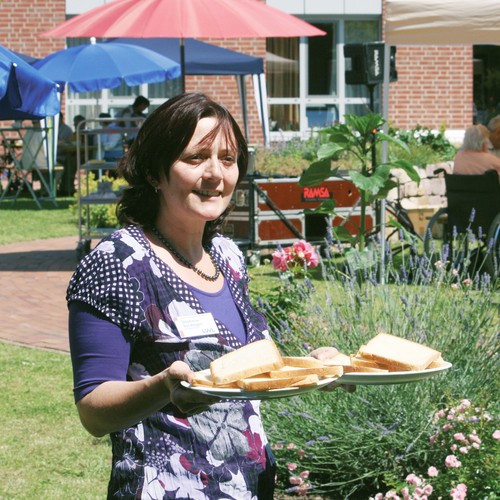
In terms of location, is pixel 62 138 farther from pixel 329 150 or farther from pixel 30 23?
pixel 329 150

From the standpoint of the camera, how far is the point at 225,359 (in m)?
2.22

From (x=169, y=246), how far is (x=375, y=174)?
21.2 ft

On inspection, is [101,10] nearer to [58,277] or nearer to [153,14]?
[153,14]

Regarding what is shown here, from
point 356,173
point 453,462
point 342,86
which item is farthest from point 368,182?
point 342,86

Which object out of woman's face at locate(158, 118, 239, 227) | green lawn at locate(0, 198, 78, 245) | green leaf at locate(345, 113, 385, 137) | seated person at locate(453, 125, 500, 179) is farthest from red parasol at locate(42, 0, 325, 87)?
woman's face at locate(158, 118, 239, 227)

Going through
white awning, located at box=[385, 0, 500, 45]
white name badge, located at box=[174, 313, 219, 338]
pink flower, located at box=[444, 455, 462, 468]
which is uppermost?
white awning, located at box=[385, 0, 500, 45]

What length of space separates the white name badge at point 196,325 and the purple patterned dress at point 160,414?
0.4 inches

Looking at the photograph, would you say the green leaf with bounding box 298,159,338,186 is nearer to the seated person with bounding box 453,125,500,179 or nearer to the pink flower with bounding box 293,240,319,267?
the pink flower with bounding box 293,240,319,267

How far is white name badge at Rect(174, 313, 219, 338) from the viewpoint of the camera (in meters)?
2.45

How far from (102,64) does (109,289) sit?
544 inches

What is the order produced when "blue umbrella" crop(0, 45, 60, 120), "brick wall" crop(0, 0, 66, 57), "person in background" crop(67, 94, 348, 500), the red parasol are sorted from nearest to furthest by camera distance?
Result: "person in background" crop(67, 94, 348, 500)
"blue umbrella" crop(0, 45, 60, 120)
the red parasol
"brick wall" crop(0, 0, 66, 57)

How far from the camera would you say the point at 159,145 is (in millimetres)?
2568

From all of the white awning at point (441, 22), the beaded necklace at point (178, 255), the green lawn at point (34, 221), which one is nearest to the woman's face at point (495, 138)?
the white awning at point (441, 22)

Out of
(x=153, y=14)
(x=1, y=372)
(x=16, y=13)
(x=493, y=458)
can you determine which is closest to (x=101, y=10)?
(x=153, y=14)
